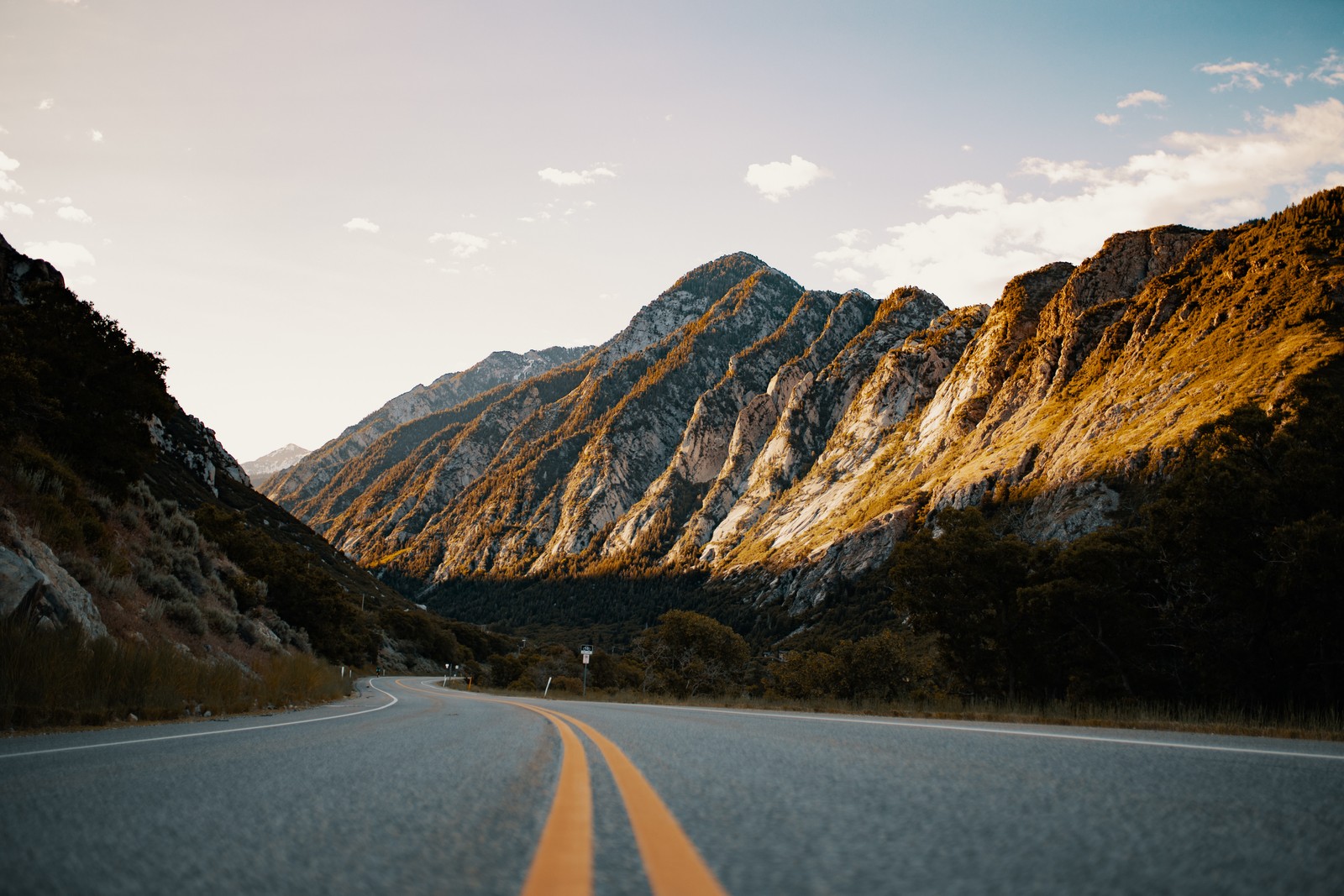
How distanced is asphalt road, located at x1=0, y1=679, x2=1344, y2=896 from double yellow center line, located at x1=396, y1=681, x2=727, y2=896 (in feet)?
0.05

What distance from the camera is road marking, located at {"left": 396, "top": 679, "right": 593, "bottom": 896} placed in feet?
6.97

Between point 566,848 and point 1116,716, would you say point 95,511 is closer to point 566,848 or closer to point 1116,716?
point 566,848

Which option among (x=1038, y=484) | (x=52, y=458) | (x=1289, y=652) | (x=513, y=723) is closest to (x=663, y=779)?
(x=513, y=723)

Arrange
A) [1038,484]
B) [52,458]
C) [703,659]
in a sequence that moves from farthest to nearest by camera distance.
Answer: [1038,484] → [703,659] → [52,458]

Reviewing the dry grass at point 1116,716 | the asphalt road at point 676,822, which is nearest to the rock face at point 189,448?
the dry grass at point 1116,716

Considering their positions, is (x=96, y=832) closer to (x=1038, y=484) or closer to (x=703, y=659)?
(x=703, y=659)

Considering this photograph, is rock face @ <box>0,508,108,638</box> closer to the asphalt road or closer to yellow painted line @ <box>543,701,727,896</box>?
the asphalt road

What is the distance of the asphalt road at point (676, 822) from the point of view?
87.8 inches

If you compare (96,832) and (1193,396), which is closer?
(96,832)

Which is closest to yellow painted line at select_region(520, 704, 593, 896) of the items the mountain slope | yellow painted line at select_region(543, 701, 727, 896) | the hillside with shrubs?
yellow painted line at select_region(543, 701, 727, 896)

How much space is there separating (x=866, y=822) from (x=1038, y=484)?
141023 millimetres

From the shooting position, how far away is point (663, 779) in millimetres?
4520

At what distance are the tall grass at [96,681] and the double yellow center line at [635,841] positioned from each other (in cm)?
812

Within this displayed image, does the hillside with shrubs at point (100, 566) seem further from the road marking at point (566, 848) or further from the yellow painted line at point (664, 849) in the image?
the yellow painted line at point (664, 849)
